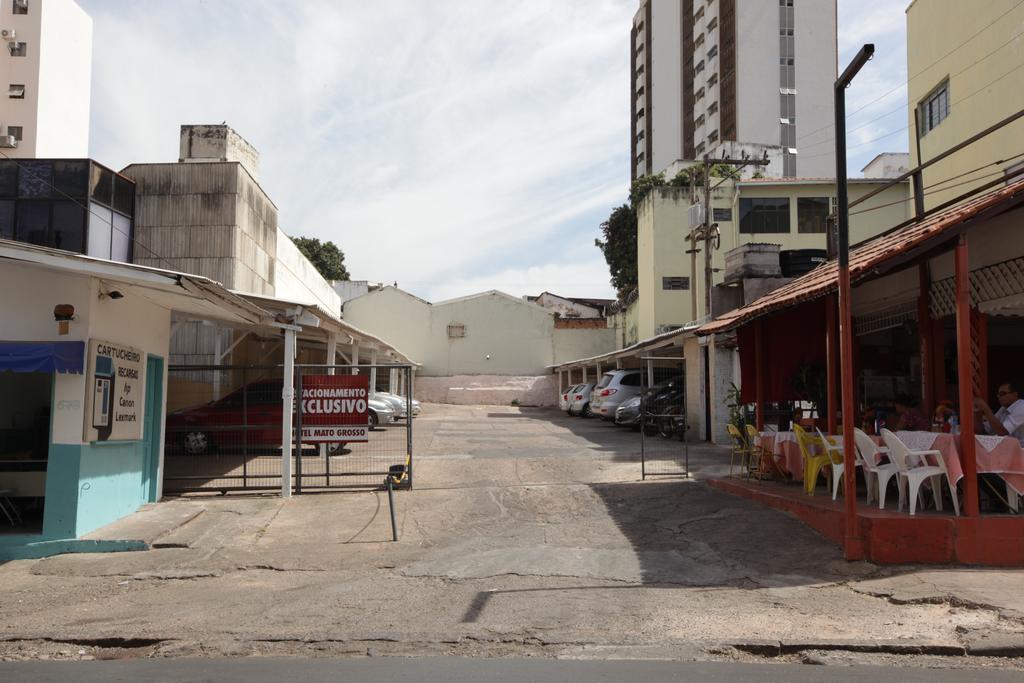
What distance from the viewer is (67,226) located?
21734mm

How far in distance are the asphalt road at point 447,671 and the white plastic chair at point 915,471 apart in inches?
116

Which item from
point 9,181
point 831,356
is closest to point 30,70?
point 9,181

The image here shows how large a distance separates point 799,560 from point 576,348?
3697cm

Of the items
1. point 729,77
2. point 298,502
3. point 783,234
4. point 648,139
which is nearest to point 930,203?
point 783,234

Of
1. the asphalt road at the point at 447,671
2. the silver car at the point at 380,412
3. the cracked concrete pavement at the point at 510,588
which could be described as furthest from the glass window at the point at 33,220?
the asphalt road at the point at 447,671

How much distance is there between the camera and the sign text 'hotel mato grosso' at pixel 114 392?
8852 mm

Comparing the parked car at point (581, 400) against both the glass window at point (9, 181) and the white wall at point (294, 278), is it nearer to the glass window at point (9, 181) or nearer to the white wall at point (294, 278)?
the white wall at point (294, 278)

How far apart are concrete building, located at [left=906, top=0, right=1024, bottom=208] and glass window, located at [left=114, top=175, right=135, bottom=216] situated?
20.4 meters

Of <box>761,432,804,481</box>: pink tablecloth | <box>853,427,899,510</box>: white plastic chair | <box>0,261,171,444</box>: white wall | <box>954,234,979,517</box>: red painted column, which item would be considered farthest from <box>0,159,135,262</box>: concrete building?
<box>954,234,979,517</box>: red painted column

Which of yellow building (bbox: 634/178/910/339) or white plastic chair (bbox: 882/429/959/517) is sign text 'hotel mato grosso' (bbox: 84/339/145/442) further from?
yellow building (bbox: 634/178/910/339)

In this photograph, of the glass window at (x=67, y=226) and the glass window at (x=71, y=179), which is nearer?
the glass window at (x=71, y=179)

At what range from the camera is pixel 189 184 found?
23.0 m

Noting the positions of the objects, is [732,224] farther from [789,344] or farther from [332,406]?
[332,406]

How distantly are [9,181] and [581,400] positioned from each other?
63.9 feet
